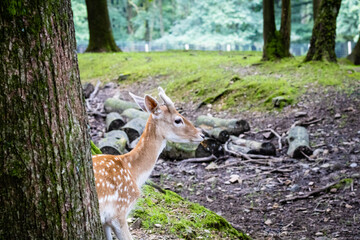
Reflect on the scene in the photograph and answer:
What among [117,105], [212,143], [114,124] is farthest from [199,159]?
[117,105]

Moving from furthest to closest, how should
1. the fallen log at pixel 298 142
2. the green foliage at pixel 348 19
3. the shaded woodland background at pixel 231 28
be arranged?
the shaded woodland background at pixel 231 28
the green foliage at pixel 348 19
the fallen log at pixel 298 142

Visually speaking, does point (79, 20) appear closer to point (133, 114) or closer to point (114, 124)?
point (133, 114)

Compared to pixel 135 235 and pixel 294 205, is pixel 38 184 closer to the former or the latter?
pixel 135 235

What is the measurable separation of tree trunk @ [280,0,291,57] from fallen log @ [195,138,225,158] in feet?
18.7

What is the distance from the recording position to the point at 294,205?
20.0 feet

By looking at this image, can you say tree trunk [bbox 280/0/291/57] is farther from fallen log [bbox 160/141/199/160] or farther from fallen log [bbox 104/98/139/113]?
fallen log [bbox 160/141/199/160]

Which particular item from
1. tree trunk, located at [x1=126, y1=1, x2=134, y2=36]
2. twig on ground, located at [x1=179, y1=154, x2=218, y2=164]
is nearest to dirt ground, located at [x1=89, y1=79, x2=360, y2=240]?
twig on ground, located at [x1=179, y1=154, x2=218, y2=164]

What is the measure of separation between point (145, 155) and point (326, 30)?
8639 millimetres

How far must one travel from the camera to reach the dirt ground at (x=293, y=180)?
5.52m

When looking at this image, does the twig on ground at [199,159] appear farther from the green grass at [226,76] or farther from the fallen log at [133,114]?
the green grass at [226,76]

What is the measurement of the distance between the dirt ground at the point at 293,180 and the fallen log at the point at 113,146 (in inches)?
28.4

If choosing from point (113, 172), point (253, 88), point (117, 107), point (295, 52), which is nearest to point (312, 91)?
point (253, 88)

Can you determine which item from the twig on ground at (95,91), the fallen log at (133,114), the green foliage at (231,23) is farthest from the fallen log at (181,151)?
the green foliage at (231,23)

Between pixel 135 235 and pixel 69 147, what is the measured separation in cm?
185
